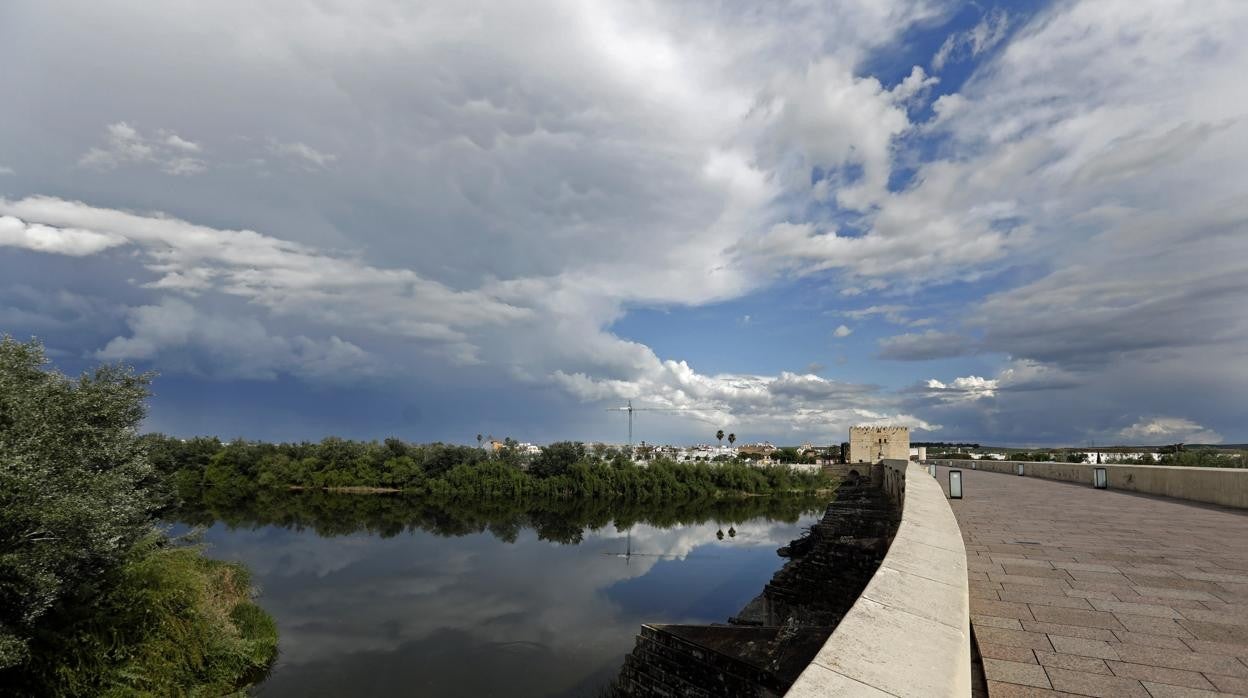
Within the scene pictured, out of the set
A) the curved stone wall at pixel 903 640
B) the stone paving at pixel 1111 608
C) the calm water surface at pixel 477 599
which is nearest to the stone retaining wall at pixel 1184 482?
the stone paving at pixel 1111 608

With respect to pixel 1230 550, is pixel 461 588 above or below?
below

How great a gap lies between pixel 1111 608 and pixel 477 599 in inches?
885

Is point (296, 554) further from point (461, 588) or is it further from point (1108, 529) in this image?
point (1108, 529)

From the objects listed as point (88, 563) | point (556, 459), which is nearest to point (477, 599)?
point (88, 563)

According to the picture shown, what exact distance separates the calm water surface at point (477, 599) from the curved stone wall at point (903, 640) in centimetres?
1308

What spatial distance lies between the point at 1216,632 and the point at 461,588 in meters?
24.9

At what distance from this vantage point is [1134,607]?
3820mm

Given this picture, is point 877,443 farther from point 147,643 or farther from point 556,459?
point 147,643

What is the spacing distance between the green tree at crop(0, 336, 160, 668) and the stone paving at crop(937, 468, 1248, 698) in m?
11.1

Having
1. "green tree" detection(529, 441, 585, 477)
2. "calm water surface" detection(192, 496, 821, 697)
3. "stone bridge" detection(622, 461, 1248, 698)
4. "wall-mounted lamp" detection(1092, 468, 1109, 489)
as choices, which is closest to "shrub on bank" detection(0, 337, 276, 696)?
"calm water surface" detection(192, 496, 821, 697)

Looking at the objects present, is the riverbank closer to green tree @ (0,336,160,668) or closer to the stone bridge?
green tree @ (0,336,160,668)

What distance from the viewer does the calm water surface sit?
15.3 metres

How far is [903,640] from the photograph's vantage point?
7.20 feet

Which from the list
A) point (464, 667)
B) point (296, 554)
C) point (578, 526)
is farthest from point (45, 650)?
point (578, 526)
